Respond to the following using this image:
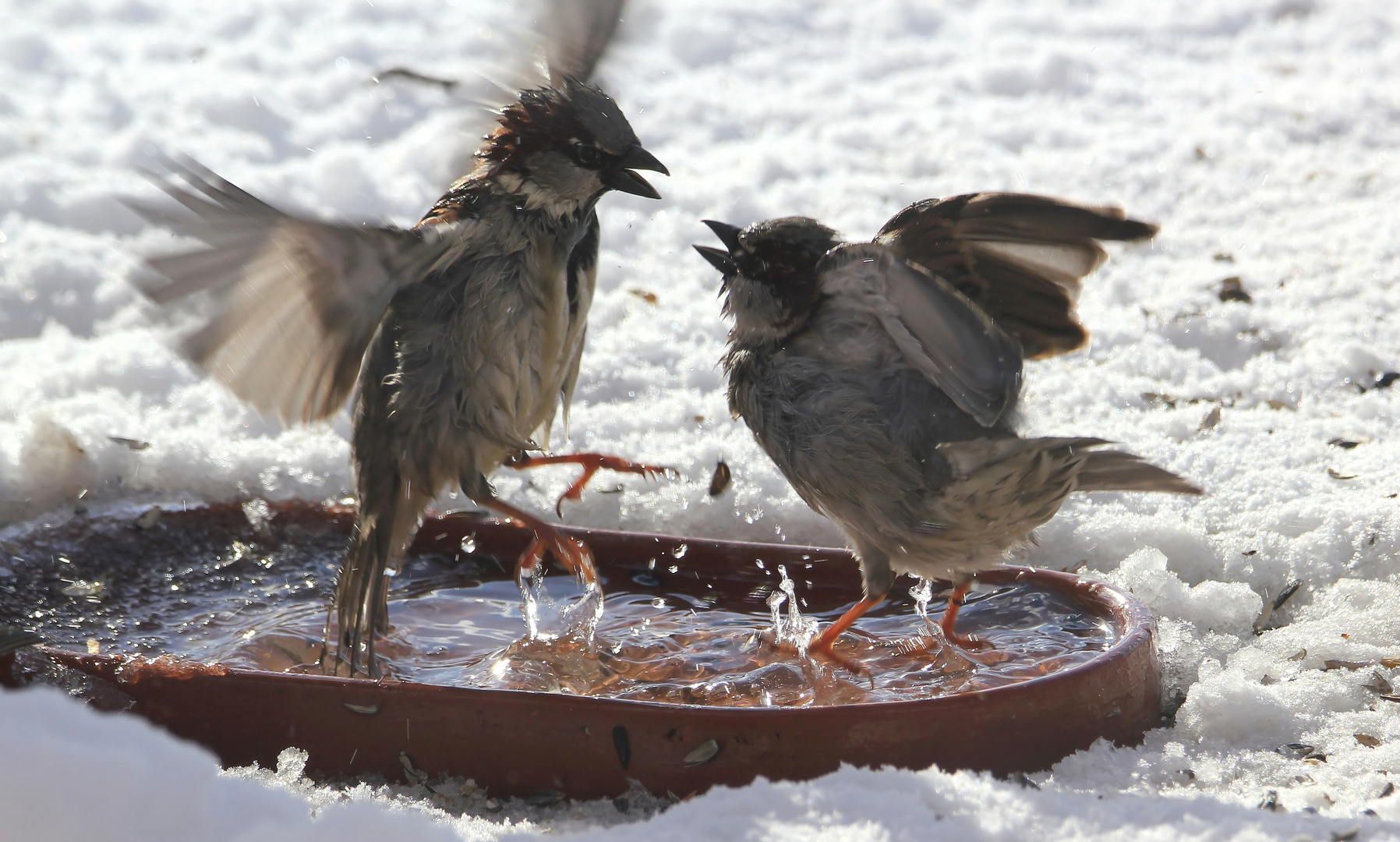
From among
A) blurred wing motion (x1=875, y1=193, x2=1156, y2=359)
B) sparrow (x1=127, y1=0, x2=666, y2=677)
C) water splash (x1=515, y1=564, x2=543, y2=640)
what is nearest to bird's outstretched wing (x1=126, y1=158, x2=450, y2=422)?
sparrow (x1=127, y1=0, x2=666, y2=677)

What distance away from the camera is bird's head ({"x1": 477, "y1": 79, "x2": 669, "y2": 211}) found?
3.96 m

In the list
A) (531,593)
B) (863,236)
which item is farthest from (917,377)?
(863,236)

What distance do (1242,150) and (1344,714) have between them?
5123mm

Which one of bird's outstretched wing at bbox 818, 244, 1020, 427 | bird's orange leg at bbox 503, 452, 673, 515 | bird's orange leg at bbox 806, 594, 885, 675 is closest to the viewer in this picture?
bird's outstretched wing at bbox 818, 244, 1020, 427

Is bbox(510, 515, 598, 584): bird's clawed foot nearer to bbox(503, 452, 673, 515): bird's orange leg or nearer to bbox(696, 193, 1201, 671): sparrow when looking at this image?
bbox(503, 452, 673, 515): bird's orange leg

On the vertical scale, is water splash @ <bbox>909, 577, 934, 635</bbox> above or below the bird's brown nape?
below

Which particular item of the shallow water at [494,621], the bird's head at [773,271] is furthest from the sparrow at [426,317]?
the bird's head at [773,271]

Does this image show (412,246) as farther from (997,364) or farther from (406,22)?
(406,22)

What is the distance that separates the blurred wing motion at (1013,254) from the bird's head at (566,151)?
0.82 m

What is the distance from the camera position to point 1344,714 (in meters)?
3.28

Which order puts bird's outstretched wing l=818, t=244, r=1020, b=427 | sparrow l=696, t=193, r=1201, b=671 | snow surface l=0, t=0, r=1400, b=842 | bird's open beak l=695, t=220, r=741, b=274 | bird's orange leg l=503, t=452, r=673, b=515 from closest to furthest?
snow surface l=0, t=0, r=1400, b=842
bird's outstretched wing l=818, t=244, r=1020, b=427
sparrow l=696, t=193, r=1201, b=671
bird's open beak l=695, t=220, r=741, b=274
bird's orange leg l=503, t=452, r=673, b=515

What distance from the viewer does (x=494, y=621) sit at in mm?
3990

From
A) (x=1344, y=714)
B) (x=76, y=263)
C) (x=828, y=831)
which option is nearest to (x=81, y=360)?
(x=76, y=263)

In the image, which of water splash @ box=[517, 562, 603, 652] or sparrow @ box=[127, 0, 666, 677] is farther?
water splash @ box=[517, 562, 603, 652]
